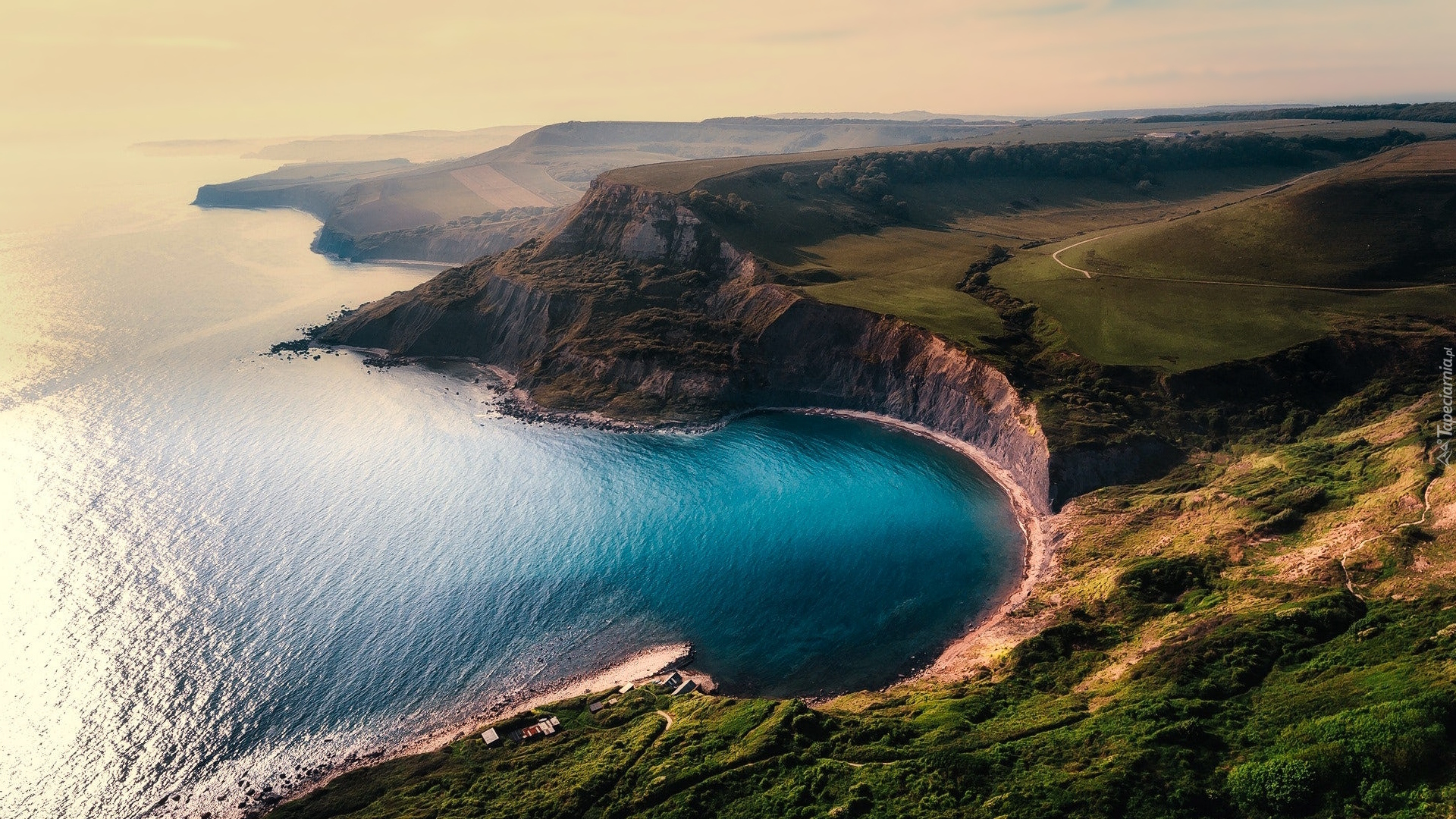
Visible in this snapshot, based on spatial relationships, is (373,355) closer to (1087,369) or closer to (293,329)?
(293,329)

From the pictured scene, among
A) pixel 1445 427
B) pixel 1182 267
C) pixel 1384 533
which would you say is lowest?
pixel 1384 533

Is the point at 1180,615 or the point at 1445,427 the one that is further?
the point at 1445,427

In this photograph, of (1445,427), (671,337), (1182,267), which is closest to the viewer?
(1445,427)

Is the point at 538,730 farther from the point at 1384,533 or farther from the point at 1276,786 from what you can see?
the point at 1384,533

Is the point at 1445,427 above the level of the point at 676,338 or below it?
below

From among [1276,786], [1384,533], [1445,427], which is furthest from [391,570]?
[1445,427]

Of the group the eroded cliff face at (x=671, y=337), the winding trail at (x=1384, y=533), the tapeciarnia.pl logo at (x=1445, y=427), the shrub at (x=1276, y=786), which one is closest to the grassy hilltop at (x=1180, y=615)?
the shrub at (x=1276, y=786)

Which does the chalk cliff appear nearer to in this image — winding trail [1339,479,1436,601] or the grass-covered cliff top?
the grass-covered cliff top

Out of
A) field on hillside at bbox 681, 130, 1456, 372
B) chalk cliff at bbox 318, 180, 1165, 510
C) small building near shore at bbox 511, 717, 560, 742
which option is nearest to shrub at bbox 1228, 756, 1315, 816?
small building near shore at bbox 511, 717, 560, 742
